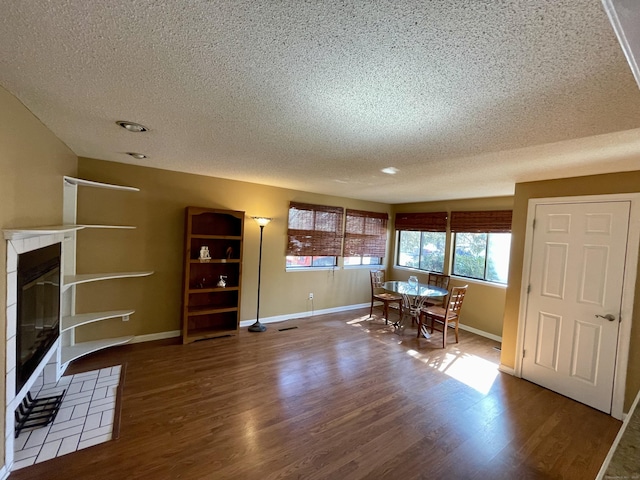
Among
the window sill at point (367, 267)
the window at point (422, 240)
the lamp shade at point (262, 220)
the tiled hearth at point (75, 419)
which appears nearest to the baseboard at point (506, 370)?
the window at point (422, 240)

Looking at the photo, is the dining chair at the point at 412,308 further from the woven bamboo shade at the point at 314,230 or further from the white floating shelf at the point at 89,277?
the white floating shelf at the point at 89,277

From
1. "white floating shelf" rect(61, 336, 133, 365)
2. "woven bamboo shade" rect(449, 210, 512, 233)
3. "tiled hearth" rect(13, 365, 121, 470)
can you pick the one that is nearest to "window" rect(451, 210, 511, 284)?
"woven bamboo shade" rect(449, 210, 512, 233)

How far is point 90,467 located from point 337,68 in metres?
2.80

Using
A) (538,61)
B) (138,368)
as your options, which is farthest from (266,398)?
(538,61)

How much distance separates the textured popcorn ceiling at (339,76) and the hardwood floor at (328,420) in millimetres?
2321

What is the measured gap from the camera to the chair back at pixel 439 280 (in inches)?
200

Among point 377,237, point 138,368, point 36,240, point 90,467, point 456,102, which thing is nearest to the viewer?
point 456,102

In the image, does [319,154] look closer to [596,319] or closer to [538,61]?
[538,61]

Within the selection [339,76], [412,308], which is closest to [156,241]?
[339,76]

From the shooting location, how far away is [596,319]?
276 centimetres

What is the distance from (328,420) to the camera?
2.39 metres

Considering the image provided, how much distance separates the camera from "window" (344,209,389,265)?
577cm

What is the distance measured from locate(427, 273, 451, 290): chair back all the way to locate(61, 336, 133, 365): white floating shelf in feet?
16.2

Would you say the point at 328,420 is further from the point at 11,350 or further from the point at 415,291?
the point at 415,291
